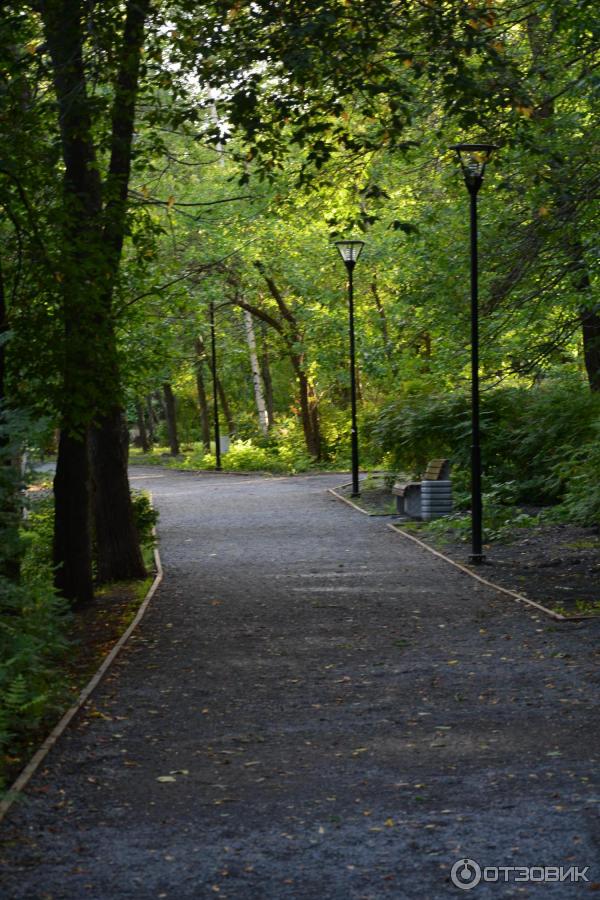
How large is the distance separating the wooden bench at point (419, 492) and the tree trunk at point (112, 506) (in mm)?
7224

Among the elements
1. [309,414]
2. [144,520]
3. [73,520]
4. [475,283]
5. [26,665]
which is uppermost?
[475,283]

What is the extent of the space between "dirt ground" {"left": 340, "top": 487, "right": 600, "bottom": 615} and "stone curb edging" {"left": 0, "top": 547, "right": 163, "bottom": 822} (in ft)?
13.4

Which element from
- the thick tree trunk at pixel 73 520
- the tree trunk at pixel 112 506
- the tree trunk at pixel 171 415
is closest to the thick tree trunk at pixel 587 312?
the tree trunk at pixel 112 506

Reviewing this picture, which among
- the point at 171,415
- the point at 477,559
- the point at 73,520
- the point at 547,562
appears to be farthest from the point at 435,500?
the point at 171,415

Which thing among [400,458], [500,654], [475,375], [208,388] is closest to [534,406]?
[400,458]

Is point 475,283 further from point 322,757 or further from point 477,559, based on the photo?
point 322,757

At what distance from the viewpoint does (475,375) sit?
51.3 ft

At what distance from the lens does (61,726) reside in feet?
Result: 25.8

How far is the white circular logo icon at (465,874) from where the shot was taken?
5.04 m

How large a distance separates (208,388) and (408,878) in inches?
2440

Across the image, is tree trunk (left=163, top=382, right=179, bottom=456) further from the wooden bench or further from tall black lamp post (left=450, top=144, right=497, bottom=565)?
tall black lamp post (left=450, top=144, right=497, bottom=565)

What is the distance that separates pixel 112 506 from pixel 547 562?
5299mm

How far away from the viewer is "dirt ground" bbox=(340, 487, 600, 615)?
42.1 feet

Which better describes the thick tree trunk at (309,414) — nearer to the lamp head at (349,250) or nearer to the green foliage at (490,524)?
the lamp head at (349,250)
